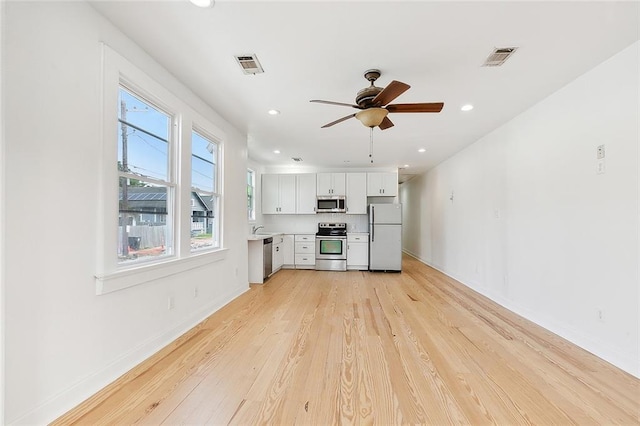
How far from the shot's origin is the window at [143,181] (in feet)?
7.11

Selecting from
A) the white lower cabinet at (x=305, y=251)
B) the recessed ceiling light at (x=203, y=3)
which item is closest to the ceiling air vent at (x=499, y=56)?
the recessed ceiling light at (x=203, y=3)

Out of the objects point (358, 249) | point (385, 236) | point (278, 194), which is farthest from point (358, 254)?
point (278, 194)

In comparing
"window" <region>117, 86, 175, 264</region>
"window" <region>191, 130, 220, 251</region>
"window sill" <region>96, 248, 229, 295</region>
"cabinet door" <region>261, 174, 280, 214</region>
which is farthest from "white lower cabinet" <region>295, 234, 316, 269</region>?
"window" <region>117, 86, 175, 264</region>

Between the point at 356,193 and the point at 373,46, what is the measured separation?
4641mm

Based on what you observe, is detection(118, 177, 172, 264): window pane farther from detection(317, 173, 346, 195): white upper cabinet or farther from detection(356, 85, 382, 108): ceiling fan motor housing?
detection(317, 173, 346, 195): white upper cabinet

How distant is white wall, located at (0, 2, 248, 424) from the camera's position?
140 cm

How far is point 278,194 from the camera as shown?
22.4ft

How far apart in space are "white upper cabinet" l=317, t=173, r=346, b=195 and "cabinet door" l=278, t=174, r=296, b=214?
2.08ft

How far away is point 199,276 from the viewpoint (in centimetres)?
315

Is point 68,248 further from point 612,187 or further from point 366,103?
point 612,187

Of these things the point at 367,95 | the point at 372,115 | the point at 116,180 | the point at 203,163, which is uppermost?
the point at 367,95

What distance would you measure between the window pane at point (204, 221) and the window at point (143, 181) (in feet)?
1.51

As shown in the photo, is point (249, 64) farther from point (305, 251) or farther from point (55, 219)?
point (305, 251)

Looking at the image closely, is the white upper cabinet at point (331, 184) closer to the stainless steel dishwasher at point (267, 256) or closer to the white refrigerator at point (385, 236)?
the white refrigerator at point (385, 236)
